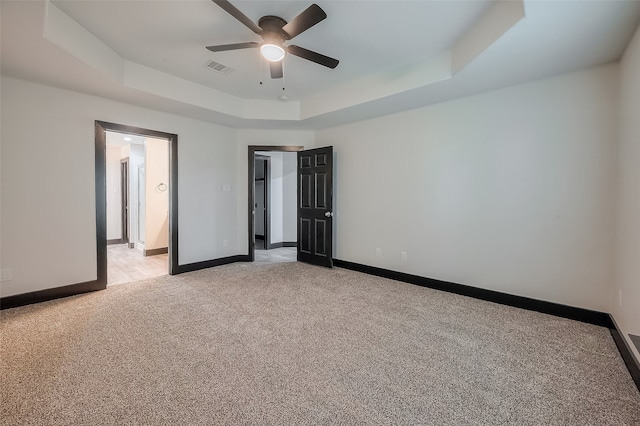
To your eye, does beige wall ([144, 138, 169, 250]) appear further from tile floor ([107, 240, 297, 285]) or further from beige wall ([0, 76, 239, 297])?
beige wall ([0, 76, 239, 297])

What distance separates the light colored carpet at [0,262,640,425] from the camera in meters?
1.59

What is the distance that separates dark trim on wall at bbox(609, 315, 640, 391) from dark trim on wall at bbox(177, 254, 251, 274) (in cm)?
486

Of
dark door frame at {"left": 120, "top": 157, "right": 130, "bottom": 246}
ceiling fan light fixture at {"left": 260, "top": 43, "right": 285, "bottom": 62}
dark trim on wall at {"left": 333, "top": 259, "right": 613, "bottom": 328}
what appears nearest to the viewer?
ceiling fan light fixture at {"left": 260, "top": 43, "right": 285, "bottom": 62}

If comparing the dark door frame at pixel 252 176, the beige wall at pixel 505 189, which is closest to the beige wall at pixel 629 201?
the beige wall at pixel 505 189

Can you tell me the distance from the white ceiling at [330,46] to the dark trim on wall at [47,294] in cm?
237

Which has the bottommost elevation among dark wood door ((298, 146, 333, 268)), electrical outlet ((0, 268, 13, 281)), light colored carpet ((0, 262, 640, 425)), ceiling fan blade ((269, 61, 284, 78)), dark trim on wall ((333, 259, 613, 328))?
light colored carpet ((0, 262, 640, 425))

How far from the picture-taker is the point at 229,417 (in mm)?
1545

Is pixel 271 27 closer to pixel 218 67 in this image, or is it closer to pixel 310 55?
pixel 310 55

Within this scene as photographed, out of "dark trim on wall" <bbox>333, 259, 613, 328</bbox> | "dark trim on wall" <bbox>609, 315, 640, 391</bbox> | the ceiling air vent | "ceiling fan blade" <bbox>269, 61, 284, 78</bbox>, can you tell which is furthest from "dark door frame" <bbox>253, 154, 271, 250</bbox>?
"dark trim on wall" <bbox>609, 315, 640, 391</bbox>

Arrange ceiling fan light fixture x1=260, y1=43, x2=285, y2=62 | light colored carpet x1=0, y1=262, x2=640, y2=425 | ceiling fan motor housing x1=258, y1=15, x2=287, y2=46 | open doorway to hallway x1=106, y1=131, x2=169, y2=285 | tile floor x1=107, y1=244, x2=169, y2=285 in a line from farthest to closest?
open doorway to hallway x1=106, y1=131, x2=169, y2=285 → tile floor x1=107, y1=244, x2=169, y2=285 → ceiling fan light fixture x1=260, y1=43, x2=285, y2=62 → ceiling fan motor housing x1=258, y1=15, x2=287, y2=46 → light colored carpet x1=0, y1=262, x2=640, y2=425

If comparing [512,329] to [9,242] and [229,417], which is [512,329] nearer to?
[229,417]

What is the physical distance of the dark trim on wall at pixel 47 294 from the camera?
3043 millimetres

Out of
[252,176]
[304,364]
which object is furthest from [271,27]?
[252,176]

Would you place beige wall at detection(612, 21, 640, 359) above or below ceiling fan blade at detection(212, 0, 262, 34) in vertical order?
below
